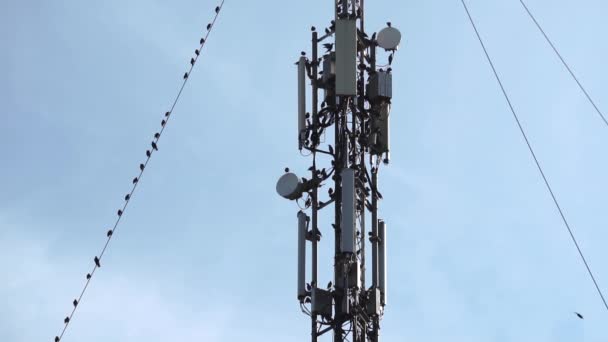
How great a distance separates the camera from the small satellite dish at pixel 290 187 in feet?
159

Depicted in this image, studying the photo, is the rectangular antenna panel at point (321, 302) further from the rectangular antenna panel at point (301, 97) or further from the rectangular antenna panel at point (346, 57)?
the rectangular antenna panel at point (346, 57)

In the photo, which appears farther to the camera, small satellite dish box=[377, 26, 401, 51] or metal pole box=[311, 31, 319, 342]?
small satellite dish box=[377, 26, 401, 51]

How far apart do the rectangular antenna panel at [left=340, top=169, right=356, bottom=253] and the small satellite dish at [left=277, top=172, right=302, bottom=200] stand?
5.98 ft

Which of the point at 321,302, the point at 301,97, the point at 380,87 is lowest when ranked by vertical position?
the point at 321,302

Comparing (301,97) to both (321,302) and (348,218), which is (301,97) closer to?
(348,218)

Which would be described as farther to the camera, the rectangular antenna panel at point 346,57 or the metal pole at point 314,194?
the rectangular antenna panel at point 346,57

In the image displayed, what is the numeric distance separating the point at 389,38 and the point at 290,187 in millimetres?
5350

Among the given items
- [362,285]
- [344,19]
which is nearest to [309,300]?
[362,285]

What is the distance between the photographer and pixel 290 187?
4850cm

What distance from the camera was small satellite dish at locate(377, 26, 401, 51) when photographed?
164ft

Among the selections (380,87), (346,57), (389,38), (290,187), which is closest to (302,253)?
(290,187)

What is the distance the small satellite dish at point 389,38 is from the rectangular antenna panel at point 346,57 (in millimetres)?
1410

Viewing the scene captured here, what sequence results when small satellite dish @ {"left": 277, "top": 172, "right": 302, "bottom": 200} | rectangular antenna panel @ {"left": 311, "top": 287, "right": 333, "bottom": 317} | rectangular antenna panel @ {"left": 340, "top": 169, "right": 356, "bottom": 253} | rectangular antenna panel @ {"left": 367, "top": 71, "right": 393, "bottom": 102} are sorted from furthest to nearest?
rectangular antenna panel @ {"left": 367, "top": 71, "right": 393, "bottom": 102}, small satellite dish @ {"left": 277, "top": 172, "right": 302, "bottom": 200}, rectangular antenna panel @ {"left": 340, "top": 169, "right": 356, "bottom": 253}, rectangular antenna panel @ {"left": 311, "top": 287, "right": 333, "bottom": 317}

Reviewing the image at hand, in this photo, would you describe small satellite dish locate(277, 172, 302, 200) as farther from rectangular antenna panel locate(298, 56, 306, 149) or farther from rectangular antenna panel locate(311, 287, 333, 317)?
rectangular antenna panel locate(311, 287, 333, 317)
